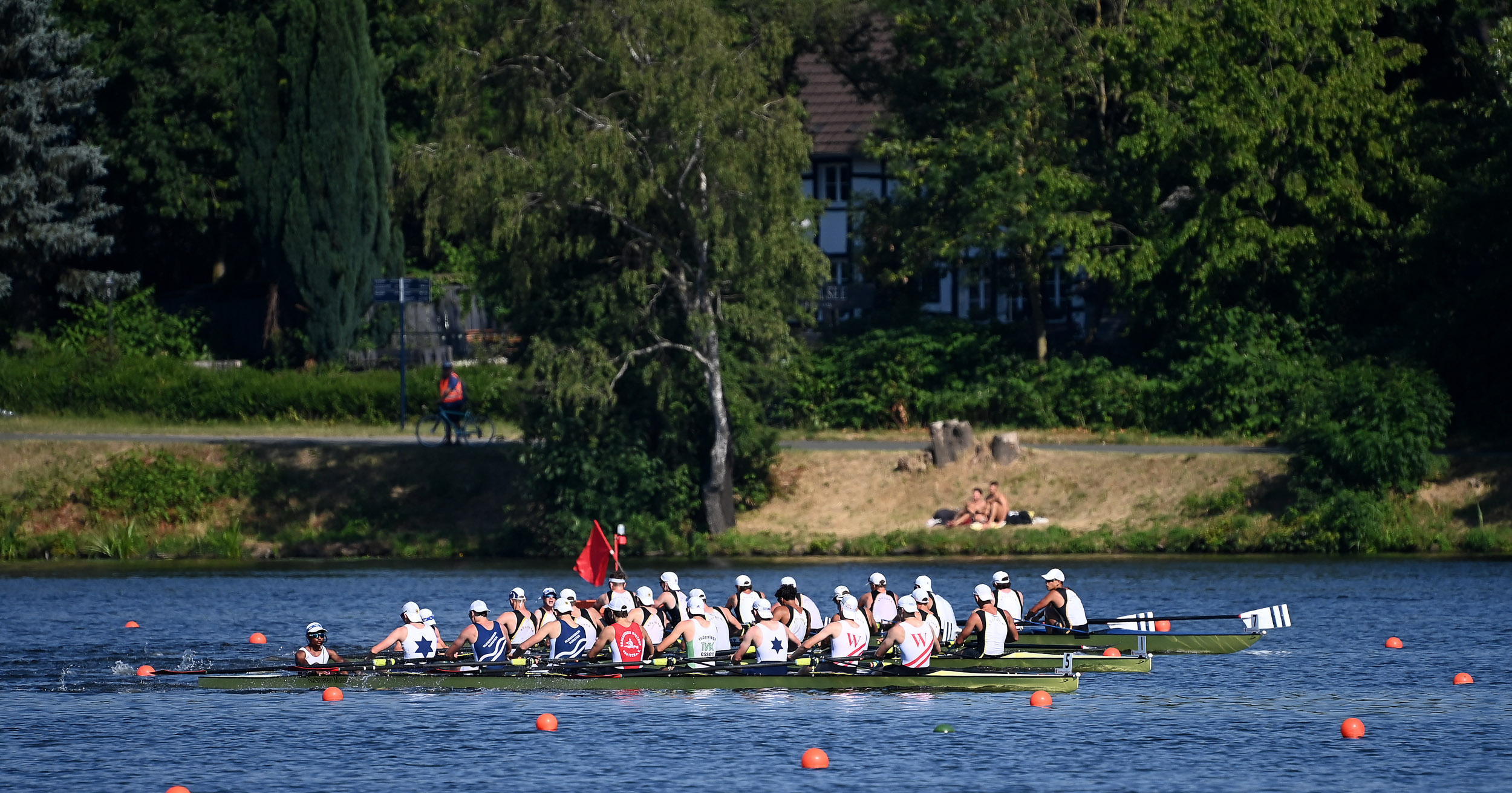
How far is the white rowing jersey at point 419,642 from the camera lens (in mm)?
24953

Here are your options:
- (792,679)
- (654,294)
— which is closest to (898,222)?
(654,294)

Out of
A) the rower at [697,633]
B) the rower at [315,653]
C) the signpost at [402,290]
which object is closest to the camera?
the rower at [697,633]

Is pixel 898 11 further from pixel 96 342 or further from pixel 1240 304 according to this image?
pixel 96 342

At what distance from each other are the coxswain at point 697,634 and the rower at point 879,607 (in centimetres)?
228

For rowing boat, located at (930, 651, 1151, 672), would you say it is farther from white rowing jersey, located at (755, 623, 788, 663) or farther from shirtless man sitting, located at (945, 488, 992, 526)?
shirtless man sitting, located at (945, 488, 992, 526)

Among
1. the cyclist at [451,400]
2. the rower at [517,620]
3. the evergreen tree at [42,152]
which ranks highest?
the evergreen tree at [42,152]

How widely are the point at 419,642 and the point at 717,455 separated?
1657cm

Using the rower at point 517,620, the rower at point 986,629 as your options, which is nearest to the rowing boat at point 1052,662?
the rower at point 986,629

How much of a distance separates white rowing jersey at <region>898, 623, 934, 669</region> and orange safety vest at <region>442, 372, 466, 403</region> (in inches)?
879

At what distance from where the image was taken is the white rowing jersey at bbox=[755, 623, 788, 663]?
23672 mm

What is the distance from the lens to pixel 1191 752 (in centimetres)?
2028

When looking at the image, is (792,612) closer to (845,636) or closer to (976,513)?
(845,636)

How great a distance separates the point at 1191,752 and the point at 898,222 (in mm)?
32283

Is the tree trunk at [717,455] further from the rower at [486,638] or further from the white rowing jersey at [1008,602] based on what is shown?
the rower at [486,638]
